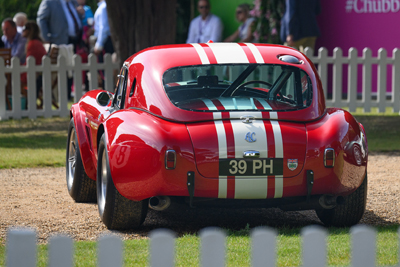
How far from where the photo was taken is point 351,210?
5012mm

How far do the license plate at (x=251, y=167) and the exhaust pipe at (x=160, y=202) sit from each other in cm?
44

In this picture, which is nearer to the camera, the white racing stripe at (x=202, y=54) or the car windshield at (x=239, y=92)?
the car windshield at (x=239, y=92)

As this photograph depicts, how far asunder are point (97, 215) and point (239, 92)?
5.09 ft

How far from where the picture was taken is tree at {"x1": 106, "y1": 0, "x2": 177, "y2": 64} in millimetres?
12095

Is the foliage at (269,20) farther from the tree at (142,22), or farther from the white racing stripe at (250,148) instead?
the white racing stripe at (250,148)

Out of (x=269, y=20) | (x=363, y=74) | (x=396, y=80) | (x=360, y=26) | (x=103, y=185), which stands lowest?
(x=103, y=185)

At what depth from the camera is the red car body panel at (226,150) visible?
454cm

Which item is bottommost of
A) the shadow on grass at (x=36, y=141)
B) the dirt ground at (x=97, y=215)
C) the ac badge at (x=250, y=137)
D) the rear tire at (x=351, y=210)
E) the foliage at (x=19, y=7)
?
the shadow on grass at (x=36, y=141)

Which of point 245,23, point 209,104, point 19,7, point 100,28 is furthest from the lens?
point 19,7

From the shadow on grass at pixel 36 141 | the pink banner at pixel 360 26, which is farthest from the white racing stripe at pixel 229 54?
the pink banner at pixel 360 26

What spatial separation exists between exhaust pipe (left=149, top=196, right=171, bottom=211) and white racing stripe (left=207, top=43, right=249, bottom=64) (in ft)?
3.84

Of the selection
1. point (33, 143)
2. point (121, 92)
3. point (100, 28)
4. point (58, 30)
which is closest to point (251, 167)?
point (121, 92)

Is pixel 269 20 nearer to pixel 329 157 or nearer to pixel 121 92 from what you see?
pixel 121 92

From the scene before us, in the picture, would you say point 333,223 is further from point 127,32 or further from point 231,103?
point 127,32
